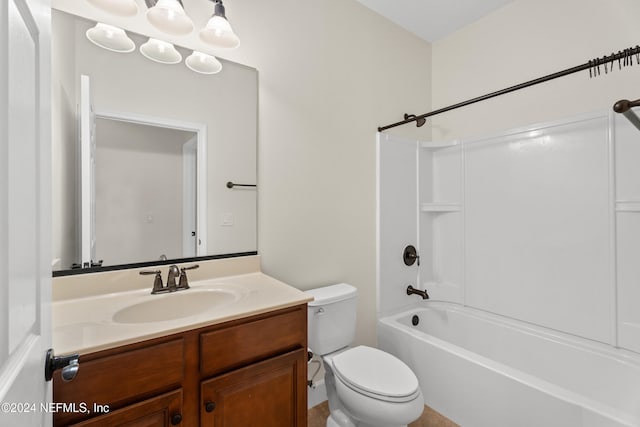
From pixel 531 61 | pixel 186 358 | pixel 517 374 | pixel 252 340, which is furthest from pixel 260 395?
pixel 531 61

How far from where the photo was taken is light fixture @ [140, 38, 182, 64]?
4.20 ft

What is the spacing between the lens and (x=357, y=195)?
2.05 m

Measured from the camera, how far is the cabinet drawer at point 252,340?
96 cm

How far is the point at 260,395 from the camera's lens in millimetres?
1086

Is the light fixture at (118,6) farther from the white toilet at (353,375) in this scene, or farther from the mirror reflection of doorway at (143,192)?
the white toilet at (353,375)

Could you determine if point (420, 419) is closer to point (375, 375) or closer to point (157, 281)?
point (375, 375)

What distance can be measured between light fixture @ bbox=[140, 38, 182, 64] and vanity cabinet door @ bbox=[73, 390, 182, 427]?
1.37 metres

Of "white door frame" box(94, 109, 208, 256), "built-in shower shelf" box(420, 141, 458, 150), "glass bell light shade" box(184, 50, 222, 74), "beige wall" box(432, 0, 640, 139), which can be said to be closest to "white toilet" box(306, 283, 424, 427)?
"white door frame" box(94, 109, 208, 256)

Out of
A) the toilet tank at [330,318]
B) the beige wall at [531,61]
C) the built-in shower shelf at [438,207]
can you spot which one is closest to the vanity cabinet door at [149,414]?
the toilet tank at [330,318]

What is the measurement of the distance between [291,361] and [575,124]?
83.8 inches

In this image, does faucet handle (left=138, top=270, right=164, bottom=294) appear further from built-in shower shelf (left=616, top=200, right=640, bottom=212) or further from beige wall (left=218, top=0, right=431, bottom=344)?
built-in shower shelf (left=616, top=200, right=640, bottom=212)

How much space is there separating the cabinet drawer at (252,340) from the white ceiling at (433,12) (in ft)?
7.25

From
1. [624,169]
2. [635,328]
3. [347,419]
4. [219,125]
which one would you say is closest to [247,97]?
[219,125]

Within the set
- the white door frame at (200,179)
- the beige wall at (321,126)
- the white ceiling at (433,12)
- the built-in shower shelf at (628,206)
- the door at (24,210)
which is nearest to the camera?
the door at (24,210)
